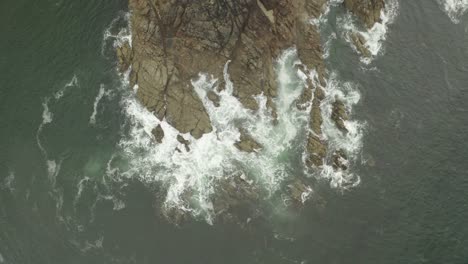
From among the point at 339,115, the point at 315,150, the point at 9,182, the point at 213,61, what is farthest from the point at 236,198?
the point at 9,182

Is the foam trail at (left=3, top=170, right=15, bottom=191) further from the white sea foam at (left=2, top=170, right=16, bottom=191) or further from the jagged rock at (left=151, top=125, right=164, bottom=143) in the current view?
the jagged rock at (left=151, top=125, right=164, bottom=143)

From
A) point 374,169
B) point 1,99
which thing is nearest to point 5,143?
point 1,99

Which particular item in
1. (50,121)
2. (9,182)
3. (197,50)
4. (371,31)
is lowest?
(9,182)

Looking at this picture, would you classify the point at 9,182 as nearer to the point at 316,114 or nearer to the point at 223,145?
the point at 223,145

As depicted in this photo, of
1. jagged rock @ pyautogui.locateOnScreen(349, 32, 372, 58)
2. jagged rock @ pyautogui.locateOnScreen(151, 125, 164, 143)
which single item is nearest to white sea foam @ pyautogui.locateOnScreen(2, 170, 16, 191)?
jagged rock @ pyautogui.locateOnScreen(151, 125, 164, 143)

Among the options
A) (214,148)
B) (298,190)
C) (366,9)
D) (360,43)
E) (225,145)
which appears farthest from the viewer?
(366,9)

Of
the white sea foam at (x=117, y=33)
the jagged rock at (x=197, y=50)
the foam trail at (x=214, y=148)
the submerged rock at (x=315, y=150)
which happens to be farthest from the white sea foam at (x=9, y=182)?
the submerged rock at (x=315, y=150)

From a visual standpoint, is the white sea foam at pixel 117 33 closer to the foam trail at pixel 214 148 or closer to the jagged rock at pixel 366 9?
the foam trail at pixel 214 148
